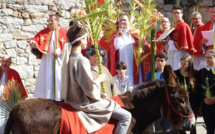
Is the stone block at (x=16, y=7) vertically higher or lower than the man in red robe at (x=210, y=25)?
higher

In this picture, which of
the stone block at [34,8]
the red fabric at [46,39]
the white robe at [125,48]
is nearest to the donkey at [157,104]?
the white robe at [125,48]

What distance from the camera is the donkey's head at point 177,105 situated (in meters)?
4.18

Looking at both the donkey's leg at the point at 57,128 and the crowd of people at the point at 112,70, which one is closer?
the donkey's leg at the point at 57,128

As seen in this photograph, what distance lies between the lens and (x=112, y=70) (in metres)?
7.19

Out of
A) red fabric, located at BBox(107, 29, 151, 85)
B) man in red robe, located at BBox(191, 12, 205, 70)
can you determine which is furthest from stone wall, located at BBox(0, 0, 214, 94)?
man in red robe, located at BBox(191, 12, 205, 70)

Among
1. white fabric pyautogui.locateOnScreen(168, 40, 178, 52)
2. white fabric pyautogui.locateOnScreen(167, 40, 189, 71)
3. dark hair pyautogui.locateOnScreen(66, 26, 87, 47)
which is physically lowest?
white fabric pyautogui.locateOnScreen(167, 40, 189, 71)

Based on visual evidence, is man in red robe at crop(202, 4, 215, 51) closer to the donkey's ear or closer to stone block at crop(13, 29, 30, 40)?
the donkey's ear

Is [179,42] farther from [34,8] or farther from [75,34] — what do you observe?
[34,8]

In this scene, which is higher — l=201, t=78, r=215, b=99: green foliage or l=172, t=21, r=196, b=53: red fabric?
l=172, t=21, r=196, b=53: red fabric

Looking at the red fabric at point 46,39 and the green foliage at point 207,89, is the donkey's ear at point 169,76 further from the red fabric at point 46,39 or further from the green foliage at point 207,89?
the red fabric at point 46,39

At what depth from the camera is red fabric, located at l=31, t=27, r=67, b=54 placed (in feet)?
25.6

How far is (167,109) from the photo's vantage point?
4.29 m

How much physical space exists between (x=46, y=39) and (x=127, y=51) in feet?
6.26

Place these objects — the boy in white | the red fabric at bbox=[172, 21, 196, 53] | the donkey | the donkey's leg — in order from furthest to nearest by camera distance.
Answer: the red fabric at bbox=[172, 21, 196, 53] → the boy in white → the donkey → the donkey's leg
